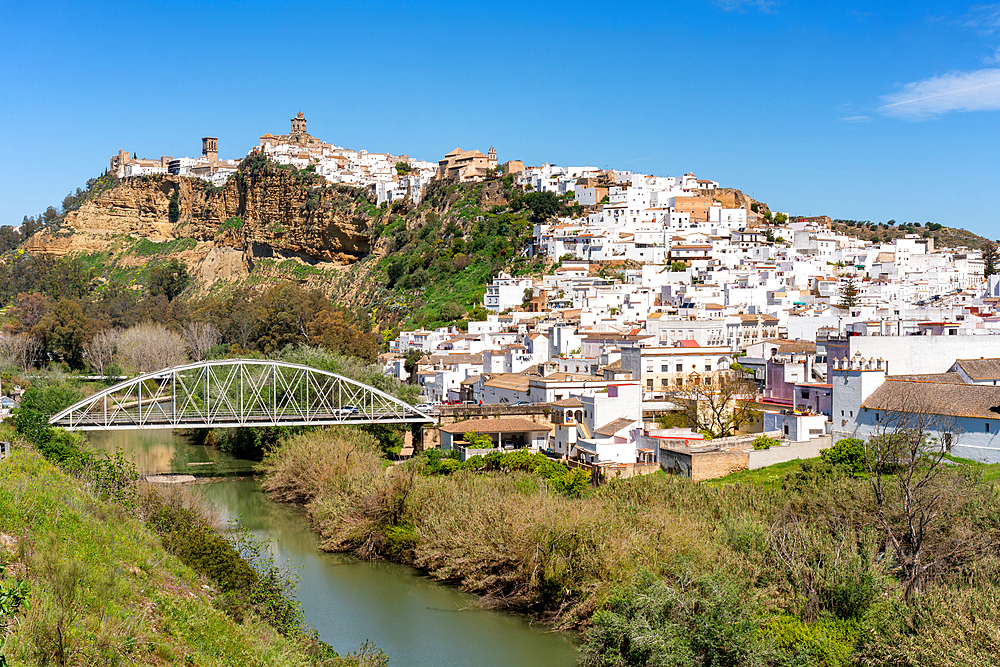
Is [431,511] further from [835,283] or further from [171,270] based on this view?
[171,270]

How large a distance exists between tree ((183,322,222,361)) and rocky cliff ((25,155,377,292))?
80.6ft

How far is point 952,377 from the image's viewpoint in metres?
26.9

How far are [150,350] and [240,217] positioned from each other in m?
40.7

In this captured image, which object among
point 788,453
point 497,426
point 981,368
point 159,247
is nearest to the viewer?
point 788,453

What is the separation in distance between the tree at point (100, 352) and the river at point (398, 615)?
29.8m

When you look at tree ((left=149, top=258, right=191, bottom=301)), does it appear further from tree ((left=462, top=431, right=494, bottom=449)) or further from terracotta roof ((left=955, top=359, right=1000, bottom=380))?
terracotta roof ((left=955, top=359, right=1000, bottom=380))

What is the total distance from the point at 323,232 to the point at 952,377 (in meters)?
62.4

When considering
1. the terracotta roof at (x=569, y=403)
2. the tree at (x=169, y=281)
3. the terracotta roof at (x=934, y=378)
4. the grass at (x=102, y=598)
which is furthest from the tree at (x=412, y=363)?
the tree at (x=169, y=281)

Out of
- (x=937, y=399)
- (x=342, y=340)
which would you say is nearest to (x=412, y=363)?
(x=342, y=340)

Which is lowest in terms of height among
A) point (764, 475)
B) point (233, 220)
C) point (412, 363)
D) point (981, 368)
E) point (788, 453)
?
point (764, 475)

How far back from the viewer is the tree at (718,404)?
1115 inches

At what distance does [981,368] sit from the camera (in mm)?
27188

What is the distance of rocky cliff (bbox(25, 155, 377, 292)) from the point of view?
266 feet

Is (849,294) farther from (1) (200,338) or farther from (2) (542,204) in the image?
(1) (200,338)
